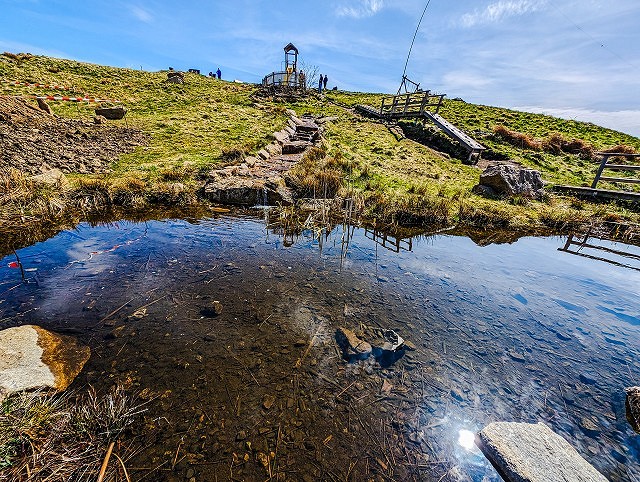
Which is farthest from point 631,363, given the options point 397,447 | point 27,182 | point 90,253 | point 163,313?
point 27,182

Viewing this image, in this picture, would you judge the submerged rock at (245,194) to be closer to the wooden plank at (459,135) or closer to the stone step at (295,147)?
the stone step at (295,147)

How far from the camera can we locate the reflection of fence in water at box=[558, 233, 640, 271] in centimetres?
770

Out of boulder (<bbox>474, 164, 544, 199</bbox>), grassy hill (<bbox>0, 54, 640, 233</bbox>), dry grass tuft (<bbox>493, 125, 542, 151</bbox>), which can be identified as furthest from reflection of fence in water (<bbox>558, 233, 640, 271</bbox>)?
dry grass tuft (<bbox>493, 125, 542, 151</bbox>)

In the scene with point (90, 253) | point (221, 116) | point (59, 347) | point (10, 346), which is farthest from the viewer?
point (221, 116)

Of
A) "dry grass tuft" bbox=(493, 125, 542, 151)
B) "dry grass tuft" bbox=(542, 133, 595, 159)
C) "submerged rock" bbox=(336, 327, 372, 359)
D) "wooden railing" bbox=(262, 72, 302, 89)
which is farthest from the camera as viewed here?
"wooden railing" bbox=(262, 72, 302, 89)

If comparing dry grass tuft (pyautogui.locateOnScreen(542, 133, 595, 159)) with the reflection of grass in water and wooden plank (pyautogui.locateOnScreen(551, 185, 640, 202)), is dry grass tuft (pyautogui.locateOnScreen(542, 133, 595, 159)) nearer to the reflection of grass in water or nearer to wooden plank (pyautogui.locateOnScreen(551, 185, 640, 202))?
wooden plank (pyautogui.locateOnScreen(551, 185, 640, 202))

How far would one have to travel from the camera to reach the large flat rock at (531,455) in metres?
2.49

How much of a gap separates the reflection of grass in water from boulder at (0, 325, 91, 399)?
0.18m

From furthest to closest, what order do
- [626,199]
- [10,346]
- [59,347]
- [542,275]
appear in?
[626,199] → [542,275] → [59,347] → [10,346]

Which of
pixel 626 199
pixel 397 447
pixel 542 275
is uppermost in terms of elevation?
pixel 626 199

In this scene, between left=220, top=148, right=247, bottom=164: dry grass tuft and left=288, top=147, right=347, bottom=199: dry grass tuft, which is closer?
left=288, top=147, right=347, bottom=199: dry grass tuft

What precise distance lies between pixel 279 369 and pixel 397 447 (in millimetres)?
1578

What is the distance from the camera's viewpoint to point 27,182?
7777 mm

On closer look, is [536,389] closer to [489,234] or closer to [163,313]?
[163,313]
